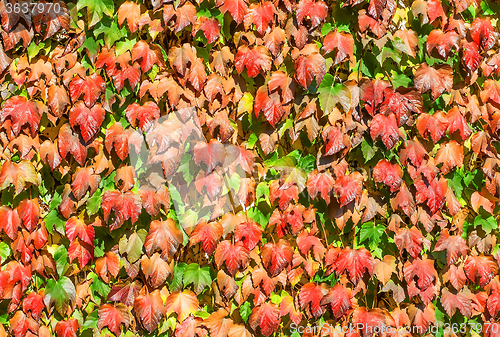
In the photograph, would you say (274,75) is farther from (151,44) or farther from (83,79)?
(83,79)

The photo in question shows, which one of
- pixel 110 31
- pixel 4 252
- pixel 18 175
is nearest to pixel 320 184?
pixel 110 31

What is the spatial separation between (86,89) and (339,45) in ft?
3.90

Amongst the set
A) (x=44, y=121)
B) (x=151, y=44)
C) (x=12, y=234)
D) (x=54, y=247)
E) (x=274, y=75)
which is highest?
(x=151, y=44)

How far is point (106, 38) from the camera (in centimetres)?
179

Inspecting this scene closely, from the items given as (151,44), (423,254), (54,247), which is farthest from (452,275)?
(54,247)

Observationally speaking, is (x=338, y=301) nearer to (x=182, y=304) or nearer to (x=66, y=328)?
(x=182, y=304)

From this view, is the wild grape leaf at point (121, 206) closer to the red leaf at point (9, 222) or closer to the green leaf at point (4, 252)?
Answer: the red leaf at point (9, 222)

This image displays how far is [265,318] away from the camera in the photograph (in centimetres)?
182

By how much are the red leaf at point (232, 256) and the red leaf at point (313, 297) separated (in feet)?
1.13

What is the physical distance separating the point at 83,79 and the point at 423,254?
6.19ft

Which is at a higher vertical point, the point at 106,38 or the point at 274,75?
the point at 106,38

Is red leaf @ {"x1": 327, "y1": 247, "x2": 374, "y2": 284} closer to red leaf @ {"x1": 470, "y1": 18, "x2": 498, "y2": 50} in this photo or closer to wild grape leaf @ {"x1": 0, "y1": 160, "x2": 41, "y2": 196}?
red leaf @ {"x1": 470, "y1": 18, "x2": 498, "y2": 50}

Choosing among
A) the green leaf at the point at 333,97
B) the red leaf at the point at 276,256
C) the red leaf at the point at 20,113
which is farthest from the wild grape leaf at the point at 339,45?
the red leaf at the point at 20,113

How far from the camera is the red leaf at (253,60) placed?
176 centimetres
